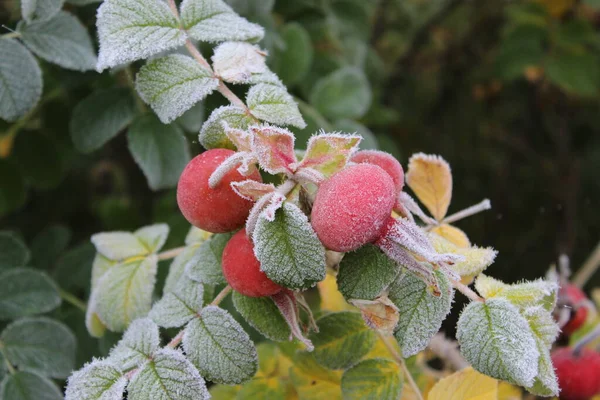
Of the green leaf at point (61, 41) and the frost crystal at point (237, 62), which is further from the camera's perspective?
the green leaf at point (61, 41)

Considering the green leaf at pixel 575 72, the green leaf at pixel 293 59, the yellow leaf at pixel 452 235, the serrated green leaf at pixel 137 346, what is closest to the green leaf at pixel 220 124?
the serrated green leaf at pixel 137 346

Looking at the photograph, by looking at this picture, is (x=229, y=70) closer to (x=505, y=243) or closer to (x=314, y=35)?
(x=314, y=35)

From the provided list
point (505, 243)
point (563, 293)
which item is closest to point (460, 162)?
point (505, 243)

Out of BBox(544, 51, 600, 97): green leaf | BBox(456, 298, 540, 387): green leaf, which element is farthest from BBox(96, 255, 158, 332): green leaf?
BBox(544, 51, 600, 97): green leaf

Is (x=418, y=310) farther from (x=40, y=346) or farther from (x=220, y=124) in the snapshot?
(x=40, y=346)

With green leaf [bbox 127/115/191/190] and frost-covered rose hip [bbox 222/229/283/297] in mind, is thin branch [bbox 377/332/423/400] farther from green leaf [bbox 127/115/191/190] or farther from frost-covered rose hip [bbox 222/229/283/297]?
green leaf [bbox 127/115/191/190]

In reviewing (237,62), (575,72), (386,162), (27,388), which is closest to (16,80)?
(237,62)

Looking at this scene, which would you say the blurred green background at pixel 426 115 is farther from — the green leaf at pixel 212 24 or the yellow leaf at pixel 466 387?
the yellow leaf at pixel 466 387
